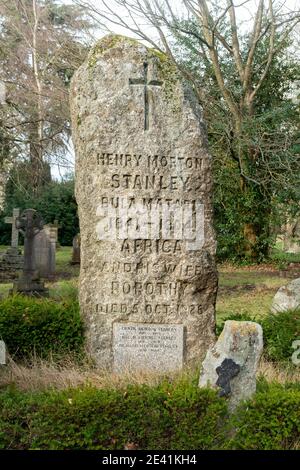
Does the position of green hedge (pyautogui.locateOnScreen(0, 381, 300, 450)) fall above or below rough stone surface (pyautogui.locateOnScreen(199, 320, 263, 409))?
below

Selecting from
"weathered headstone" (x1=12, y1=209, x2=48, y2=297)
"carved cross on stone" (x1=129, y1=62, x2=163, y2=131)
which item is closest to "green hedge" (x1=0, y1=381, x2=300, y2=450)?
"carved cross on stone" (x1=129, y1=62, x2=163, y2=131)

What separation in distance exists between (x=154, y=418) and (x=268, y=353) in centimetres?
281

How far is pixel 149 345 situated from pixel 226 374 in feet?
7.20

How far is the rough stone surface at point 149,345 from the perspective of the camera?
271 inches

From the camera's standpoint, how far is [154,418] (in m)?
4.52

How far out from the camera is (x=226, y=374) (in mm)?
4797

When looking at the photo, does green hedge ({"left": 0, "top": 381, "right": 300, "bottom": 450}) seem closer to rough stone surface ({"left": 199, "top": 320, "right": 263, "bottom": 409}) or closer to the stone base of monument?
rough stone surface ({"left": 199, "top": 320, "right": 263, "bottom": 409})

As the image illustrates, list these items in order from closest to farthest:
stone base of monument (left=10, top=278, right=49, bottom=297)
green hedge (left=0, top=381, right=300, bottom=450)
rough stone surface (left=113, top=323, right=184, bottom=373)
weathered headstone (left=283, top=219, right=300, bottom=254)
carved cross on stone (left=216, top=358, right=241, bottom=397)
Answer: green hedge (left=0, top=381, right=300, bottom=450), carved cross on stone (left=216, top=358, right=241, bottom=397), rough stone surface (left=113, top=323, right=184, bottom=373), stone base of monument (left=10, top=278, right=49, bottom=297), weathered headstone (left=283, top=219, right=300, bottom=254)

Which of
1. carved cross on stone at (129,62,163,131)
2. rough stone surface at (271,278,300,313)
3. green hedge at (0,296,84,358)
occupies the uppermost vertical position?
carved cross on stone at (129,62,163,131)

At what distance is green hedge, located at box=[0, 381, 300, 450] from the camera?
4.44m

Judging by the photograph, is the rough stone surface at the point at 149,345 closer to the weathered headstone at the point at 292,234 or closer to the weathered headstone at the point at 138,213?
the weathered headstone at the point at 138,213

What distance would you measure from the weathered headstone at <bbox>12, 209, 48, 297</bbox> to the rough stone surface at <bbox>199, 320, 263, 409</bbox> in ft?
29.8

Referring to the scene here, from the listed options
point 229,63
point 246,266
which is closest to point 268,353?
point 246,266

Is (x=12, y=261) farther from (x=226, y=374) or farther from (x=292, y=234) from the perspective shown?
(x=226, y=374)
